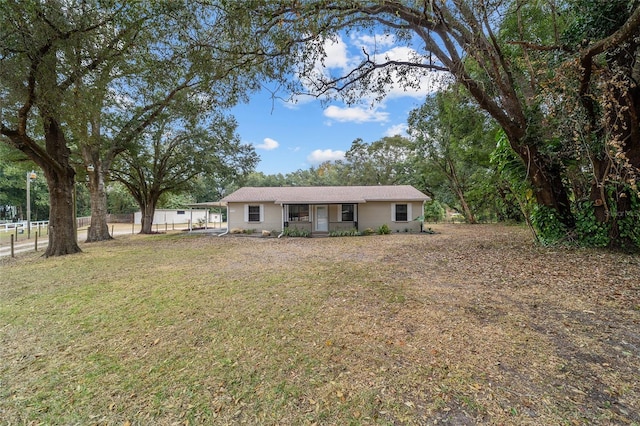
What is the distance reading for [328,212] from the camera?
693 inches

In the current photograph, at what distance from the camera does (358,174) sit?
33938 millimetres

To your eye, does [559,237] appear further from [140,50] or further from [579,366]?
[140,50]

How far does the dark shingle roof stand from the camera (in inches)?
666

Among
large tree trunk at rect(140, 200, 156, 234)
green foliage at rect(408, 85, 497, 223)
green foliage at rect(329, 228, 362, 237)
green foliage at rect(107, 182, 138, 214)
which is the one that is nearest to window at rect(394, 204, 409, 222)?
green foliage at rect(329, 228, 362, 237)

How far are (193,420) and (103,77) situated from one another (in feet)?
28.4

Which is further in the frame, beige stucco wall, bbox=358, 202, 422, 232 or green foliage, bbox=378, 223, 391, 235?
beige stucco wall, bbox=358, 202, 422, 232

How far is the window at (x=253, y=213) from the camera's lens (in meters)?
17.7

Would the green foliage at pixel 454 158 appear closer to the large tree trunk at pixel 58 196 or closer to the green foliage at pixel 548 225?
the green foliage at pixel 548 225

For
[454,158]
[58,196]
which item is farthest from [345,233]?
[58,196]

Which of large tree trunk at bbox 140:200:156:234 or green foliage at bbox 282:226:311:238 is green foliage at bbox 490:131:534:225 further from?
large tree trunk at bbox 140:200:156:234

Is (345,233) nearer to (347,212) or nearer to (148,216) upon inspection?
A: (347,212)

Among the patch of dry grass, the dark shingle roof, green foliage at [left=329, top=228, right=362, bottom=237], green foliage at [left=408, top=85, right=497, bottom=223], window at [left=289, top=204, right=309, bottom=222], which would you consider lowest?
the patch of dry grass

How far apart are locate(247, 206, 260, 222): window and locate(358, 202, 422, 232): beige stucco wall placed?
6.41 metres

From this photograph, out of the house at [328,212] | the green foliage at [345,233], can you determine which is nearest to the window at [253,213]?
the house at [328,212]
